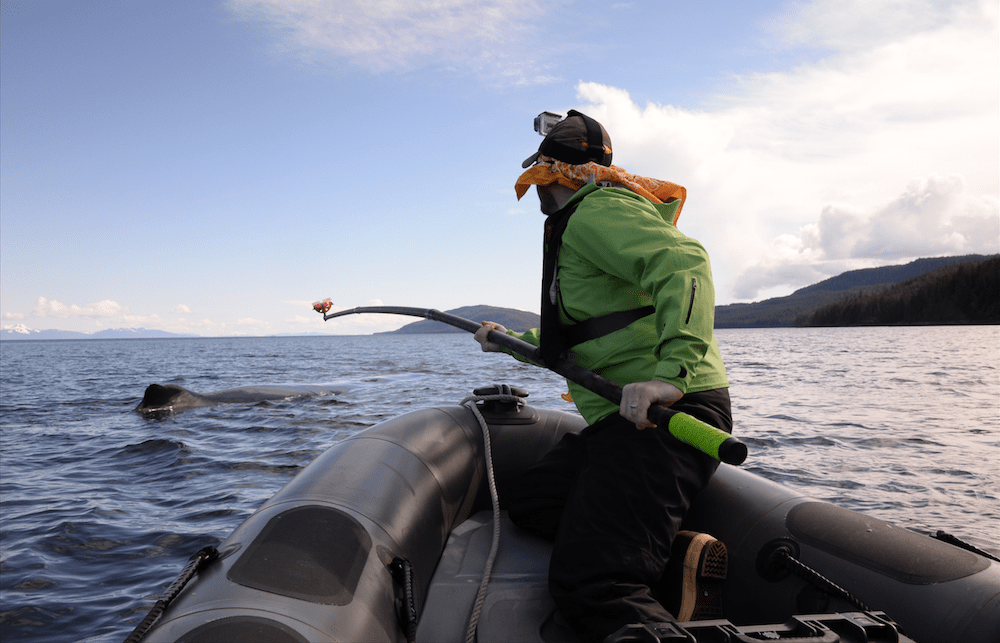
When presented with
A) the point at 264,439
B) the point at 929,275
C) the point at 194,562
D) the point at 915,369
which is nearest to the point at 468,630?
the point at 194,562

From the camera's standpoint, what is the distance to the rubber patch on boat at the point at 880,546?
2172 millimetres

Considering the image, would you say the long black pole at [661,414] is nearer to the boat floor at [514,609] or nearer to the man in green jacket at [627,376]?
the man in green jacket at [627,376]

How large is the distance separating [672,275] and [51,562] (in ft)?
18.4

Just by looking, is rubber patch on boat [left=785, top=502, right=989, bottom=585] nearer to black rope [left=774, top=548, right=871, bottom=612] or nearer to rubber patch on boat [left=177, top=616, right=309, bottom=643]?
black rope [left=774, top=548, right=871, bottom=612]

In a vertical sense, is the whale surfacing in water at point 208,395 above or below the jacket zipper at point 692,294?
below

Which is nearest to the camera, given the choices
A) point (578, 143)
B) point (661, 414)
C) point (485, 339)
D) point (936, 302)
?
point (661, 414)

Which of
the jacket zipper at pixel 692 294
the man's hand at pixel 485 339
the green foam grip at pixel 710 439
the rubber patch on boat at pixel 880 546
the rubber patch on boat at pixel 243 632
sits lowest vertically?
the rubber patch on boat at pixel 243 632

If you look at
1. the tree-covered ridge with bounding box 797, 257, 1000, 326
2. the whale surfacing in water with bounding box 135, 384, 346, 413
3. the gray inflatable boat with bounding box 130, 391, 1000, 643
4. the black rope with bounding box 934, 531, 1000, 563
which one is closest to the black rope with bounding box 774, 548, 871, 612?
the gray inflatable boat with bounding box 130, 391, 1000, 643

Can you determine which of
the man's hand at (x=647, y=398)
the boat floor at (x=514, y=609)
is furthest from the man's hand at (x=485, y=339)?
the man's hand at (x=647, y=398)

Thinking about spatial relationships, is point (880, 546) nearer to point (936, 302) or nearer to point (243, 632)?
point (243, 632)

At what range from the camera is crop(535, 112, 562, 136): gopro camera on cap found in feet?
10.1

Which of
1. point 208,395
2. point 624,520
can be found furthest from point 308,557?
point 208,395

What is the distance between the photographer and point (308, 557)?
2.18 metres

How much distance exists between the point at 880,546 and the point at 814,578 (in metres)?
0.33
